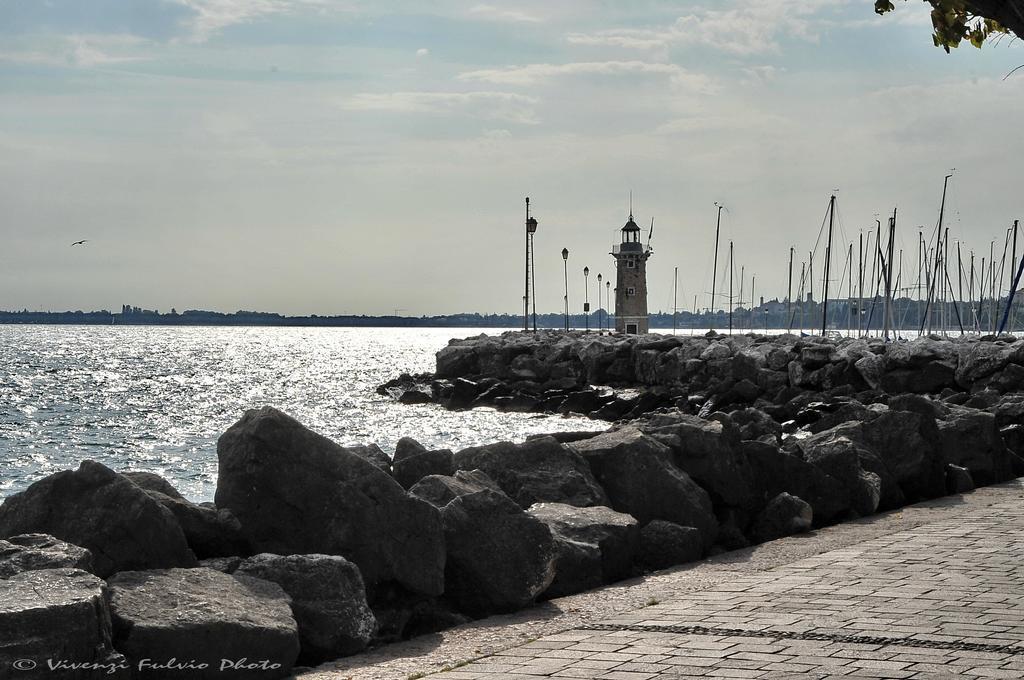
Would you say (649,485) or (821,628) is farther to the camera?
(649,485)

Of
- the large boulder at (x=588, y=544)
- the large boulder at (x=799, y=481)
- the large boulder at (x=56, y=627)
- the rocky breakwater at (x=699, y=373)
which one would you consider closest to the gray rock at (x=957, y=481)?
the large boulder at (x=799, y=481)

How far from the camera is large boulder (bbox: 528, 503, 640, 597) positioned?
8188 millimetres

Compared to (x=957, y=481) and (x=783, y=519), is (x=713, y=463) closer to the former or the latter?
(x=783, y=519)

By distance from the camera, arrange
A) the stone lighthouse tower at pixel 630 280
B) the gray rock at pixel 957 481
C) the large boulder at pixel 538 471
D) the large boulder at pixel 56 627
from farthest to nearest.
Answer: the stone lighthouse tower at pixel 630 280 < the gray rock at pixel 957 481 < the large boulder at pixel 538 471 < the large boulder at pixel 56 627

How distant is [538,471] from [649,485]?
0.98 m

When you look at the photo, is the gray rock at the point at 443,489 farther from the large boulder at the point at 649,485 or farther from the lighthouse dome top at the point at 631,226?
the lighthouse dome top at the point at 631,226

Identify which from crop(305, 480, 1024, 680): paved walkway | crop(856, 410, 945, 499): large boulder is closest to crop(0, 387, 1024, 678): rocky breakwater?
crop(856, 410, 945, 499): large boulder

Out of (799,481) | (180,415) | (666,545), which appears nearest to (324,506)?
(666,545)

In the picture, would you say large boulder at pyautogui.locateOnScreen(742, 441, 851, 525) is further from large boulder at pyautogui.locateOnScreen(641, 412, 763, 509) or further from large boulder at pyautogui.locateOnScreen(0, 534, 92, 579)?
large boulder at pyautogui.locateOnScreen(0, 534, 92, 579)

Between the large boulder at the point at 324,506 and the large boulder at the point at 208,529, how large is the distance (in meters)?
0.08

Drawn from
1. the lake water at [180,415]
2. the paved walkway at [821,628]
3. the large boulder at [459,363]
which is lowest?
the lake water at [180,415]

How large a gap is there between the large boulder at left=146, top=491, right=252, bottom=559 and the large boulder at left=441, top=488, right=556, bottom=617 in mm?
1395

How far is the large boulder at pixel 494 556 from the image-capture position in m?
7.60

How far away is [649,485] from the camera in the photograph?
9.91 metres
